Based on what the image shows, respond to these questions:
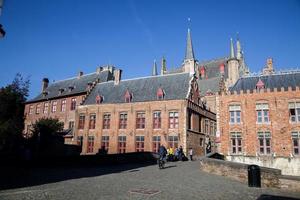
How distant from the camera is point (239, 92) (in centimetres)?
2898

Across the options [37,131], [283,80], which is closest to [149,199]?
[283,80]

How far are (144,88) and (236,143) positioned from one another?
14995mm

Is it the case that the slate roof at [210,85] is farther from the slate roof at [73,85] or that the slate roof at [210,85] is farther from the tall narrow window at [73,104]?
the tall narrow window at [73,104]

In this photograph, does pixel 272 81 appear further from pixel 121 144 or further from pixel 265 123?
pixel 121 144

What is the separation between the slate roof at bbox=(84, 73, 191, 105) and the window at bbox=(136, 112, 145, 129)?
2.07 m

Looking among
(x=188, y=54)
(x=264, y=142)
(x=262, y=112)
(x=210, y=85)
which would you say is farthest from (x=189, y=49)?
(x=264, y=142)

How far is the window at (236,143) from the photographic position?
91.8ft

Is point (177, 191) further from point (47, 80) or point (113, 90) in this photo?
point (47, 80)

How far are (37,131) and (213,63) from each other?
3793 cm

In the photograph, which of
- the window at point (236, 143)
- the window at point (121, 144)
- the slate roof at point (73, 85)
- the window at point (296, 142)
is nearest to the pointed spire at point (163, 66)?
the slate roof at point (73, 85)

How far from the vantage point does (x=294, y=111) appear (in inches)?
1034

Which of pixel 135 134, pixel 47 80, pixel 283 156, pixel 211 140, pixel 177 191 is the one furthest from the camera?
pixel 47 80

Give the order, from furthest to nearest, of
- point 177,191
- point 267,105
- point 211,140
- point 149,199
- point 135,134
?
point 211,140 → point 135,134 → point 267,105 → point 177,191 → point 149,199

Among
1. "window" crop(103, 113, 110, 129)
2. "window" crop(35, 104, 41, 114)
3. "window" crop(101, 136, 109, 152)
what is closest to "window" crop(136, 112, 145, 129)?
"window" crop(103, 113, 110, 129)
